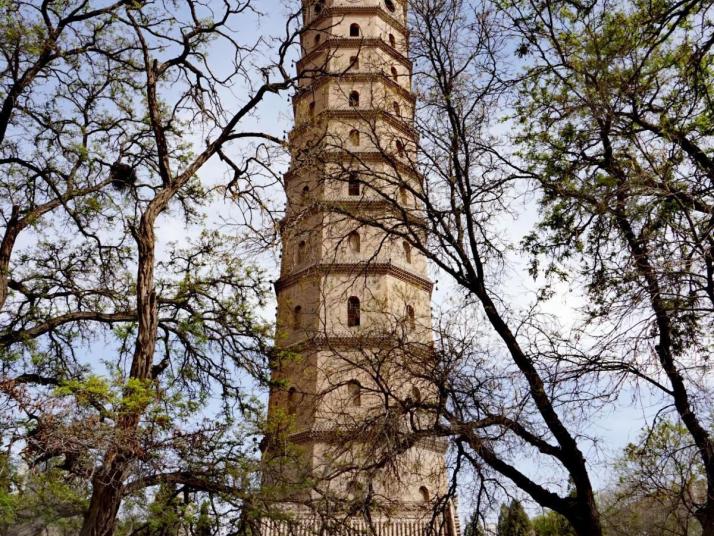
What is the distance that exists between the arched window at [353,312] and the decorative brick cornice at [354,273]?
63 cm

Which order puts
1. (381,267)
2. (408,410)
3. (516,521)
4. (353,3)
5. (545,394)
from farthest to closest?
(516,521) → (353,3) → (381,267) → (408,410) → (545,394)

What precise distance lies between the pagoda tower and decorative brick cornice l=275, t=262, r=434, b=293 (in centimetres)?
3

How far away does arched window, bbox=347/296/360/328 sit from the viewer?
1502 centimetres

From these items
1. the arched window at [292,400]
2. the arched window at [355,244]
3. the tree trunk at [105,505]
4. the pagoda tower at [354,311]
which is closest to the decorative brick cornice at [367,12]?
the pagoda tower at [354,311]

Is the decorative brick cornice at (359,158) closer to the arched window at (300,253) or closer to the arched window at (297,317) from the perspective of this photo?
the arched window at (300,253)

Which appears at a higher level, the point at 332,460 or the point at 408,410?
the point at 408,410

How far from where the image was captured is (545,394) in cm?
681

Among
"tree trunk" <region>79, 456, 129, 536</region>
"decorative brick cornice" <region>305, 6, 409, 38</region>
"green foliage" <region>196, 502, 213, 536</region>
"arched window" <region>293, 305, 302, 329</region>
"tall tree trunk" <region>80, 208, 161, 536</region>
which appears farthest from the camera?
"decorative brick cornice" <region>305, 6, 409, 38</region>

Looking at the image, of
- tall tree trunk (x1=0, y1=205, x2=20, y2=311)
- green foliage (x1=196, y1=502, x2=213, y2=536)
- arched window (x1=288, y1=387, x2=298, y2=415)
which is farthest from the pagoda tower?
tall tree trunk (x1=0, y1=205, x2=20, y2=311)

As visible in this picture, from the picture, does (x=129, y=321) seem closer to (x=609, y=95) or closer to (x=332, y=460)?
(x=332, y=460)

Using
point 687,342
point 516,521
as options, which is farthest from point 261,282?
point 516,521

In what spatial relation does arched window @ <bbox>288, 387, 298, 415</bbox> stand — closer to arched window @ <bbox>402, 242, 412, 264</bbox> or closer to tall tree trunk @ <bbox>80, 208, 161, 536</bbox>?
arched window @ <bbox>402, 242, 412, 264</bbox>

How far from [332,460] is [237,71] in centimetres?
544

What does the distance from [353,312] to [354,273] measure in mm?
950
